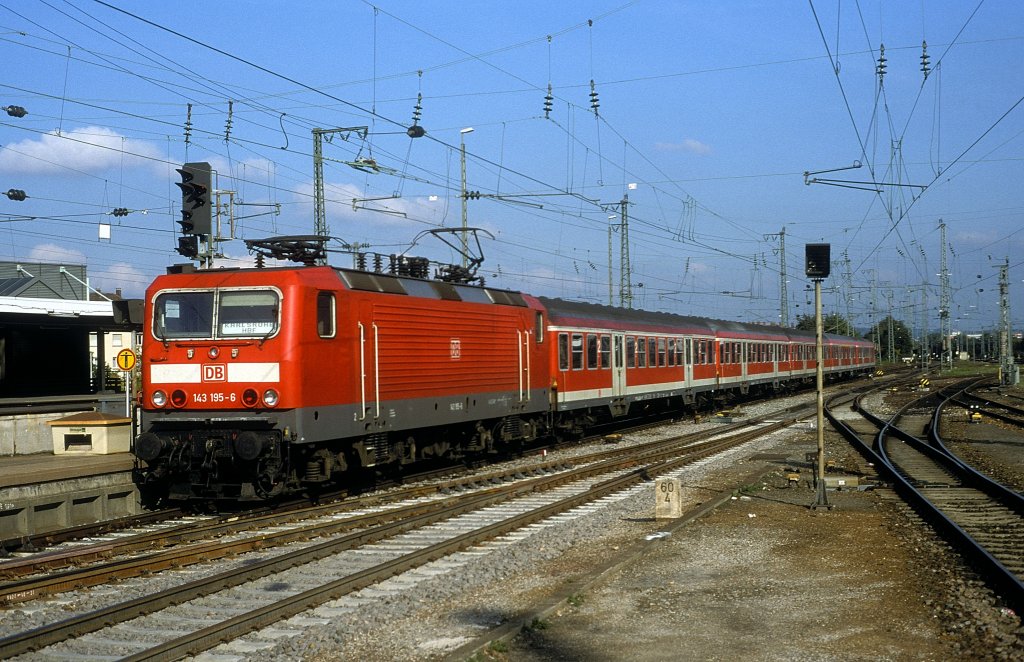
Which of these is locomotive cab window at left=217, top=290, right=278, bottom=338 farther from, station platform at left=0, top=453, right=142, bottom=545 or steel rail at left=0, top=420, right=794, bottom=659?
steel rail at left=0, top=420, right=794, bottom=659

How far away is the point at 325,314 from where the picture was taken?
15594mm

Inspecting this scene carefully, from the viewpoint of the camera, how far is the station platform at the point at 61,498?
1384cm

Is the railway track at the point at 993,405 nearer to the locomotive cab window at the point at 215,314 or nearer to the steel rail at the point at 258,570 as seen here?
the steel rail at the point at 258,570

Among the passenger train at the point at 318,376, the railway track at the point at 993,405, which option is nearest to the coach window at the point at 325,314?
the passenger train at the point at 318,376

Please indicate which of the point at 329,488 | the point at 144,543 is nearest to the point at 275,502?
the point at 329,488

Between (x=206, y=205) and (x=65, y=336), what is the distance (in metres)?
10.1

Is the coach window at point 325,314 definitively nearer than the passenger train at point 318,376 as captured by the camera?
No

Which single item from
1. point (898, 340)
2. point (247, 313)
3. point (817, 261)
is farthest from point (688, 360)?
point (898, 340)

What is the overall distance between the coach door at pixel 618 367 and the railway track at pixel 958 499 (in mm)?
6472

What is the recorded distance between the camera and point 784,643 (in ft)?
25.6

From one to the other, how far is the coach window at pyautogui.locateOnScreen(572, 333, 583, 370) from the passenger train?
2.79 m

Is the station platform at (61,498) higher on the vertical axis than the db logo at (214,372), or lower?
lower

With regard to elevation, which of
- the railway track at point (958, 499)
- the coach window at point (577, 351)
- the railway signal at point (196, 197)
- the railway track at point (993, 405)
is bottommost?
the railway track at point (958, 499)

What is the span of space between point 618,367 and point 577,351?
3567 millimetres
